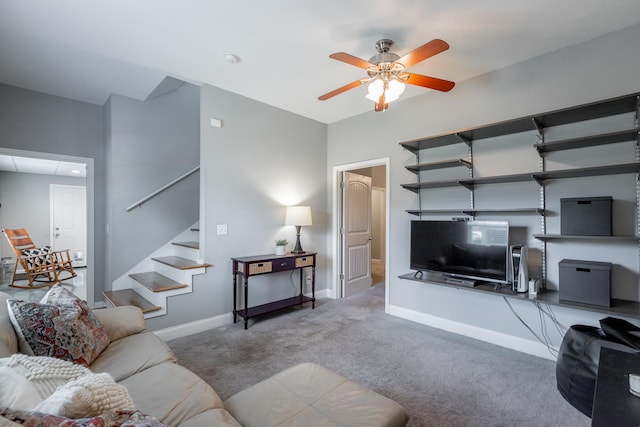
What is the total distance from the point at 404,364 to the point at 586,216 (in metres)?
1.93

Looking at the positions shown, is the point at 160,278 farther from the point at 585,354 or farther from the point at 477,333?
the point at 585,354

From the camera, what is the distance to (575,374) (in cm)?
190

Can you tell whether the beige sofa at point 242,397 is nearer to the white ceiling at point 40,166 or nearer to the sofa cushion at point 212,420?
the sofa cushion at point 212,420

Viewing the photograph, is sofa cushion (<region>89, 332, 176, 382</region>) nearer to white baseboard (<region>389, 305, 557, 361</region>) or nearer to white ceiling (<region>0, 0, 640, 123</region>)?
white ceiling (<region>0, 0, 640, 123</region>)

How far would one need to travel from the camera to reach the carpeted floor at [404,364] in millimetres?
1928

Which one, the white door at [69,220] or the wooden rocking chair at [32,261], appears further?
the white door at [69,220]

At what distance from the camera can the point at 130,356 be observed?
1684mm

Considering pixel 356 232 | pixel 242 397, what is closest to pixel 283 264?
pixel 356 232

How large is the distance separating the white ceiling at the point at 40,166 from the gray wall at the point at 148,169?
8.72 ft

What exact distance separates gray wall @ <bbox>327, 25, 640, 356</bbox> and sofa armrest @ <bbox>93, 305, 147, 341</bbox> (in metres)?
2.85

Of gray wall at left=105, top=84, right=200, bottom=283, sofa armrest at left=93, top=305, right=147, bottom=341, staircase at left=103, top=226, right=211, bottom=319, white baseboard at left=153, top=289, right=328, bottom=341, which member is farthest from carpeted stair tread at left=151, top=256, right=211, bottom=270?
sofa armrest at left=93, top=305, right=147, bottom=341

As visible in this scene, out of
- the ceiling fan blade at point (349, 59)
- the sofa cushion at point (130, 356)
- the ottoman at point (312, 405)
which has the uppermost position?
the ceiling fan blade at point (349, 59)

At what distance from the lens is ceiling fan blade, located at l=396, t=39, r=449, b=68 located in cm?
→ 188

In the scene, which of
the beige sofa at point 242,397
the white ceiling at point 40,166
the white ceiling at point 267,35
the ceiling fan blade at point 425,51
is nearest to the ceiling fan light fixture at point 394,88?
the ceiling fan blade at point 425,51
